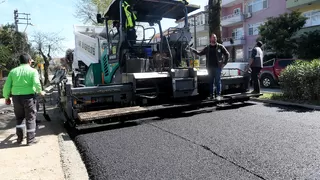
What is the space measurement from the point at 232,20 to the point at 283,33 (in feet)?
42.2

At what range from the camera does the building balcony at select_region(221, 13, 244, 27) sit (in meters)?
30.7

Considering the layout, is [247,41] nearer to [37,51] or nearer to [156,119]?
[37,51]

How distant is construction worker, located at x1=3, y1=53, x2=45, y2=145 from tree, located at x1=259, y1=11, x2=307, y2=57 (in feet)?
61.8

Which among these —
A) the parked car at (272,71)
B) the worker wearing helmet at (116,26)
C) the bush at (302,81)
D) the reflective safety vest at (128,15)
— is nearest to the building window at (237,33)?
the parked car at (272,71)

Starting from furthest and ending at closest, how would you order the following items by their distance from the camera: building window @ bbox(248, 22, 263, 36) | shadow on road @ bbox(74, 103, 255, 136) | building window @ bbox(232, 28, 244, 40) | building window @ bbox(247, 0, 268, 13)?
building window @ bbox(232, 28, 244, 40)
building window @ bbox(248, 22, 263, 36)
building window @ bbox(247, 0, 268, 13)
shadow on road @ bbox(74, 103, 255, 136)

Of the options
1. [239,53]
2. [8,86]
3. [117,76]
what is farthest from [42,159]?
[239,53]

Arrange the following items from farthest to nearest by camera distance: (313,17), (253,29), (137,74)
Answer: (253,29), (313,17), (137,74)

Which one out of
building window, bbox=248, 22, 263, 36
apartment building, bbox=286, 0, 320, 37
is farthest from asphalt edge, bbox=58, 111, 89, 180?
building window, bbox=248, 22, 263, 36

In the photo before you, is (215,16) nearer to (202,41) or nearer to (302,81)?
(302,81)

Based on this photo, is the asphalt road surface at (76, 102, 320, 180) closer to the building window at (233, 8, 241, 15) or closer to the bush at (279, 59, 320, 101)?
the bush at (279, 59, 320, 101)

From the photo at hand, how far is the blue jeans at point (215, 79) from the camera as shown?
6738 mm

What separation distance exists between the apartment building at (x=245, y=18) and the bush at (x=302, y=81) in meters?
21.3

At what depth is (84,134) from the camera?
4984mm

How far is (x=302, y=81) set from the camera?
7.34 meters
